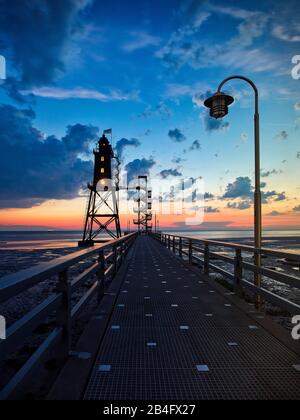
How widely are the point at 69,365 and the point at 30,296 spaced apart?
10145mm

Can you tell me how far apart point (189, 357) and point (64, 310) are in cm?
167

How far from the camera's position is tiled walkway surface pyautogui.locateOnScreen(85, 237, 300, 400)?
9.87ft

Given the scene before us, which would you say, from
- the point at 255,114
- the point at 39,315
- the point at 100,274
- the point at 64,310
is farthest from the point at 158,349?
the point at 255,114

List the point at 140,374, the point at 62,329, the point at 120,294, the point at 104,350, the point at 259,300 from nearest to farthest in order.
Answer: the point at 140,374 < the point at 62,329 < the point at 104,350 < the point at 259,300 < the point at 120,294

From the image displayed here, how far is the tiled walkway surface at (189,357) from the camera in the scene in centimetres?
301

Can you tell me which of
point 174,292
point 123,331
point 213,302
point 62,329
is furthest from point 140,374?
point 174,292

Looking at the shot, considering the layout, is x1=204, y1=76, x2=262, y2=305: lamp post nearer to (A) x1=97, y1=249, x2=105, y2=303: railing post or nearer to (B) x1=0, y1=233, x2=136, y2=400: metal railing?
(A) x1=97, y1=249, x2=105, y2=303: railing post

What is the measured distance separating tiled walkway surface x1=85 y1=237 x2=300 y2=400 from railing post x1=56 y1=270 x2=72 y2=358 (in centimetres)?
48

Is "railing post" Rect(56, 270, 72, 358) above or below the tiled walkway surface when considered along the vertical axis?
above

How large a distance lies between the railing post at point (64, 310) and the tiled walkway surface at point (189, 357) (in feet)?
1.57

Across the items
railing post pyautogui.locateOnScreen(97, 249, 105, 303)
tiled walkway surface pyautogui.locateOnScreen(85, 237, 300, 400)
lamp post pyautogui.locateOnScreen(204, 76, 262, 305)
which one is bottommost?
tiled walkway surface pyautogui.locateOnScreen(85, 237, 300, 400)

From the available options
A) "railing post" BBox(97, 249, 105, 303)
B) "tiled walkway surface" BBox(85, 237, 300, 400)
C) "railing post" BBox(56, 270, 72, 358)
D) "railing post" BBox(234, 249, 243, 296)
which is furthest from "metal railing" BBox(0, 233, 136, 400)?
"railing post" BBox(234, 249, 243, 296)
